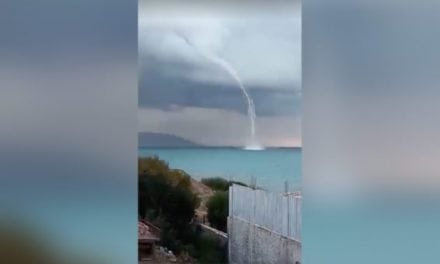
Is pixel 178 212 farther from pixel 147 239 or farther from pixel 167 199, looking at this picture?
pixel 147 239

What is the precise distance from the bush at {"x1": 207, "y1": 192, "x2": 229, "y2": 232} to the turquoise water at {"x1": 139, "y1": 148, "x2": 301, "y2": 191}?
0.08m

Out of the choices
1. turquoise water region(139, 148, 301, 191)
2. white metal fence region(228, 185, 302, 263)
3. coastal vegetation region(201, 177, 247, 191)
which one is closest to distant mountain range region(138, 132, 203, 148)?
turquoise water region(139, 148, 301, 191)

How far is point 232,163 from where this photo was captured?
2.26m

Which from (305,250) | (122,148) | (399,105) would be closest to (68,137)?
(122,148)

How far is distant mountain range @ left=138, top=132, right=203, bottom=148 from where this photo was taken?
84.8 inches

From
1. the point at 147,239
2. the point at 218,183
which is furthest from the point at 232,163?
the point at 147,239

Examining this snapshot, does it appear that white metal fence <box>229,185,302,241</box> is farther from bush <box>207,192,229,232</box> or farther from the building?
the building

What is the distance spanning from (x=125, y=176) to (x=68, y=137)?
0.73ft

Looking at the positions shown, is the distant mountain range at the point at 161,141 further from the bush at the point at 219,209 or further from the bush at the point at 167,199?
the bush at the point at 219,209

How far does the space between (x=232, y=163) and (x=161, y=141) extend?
0.91ft

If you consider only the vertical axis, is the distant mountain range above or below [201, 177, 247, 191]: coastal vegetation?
above

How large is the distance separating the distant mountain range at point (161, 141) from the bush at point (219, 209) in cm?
21

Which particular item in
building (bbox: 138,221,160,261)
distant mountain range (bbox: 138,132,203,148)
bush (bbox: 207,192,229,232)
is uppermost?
distant mountain range (bbox: 138,132,203,148)

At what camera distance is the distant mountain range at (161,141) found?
2154 mm
